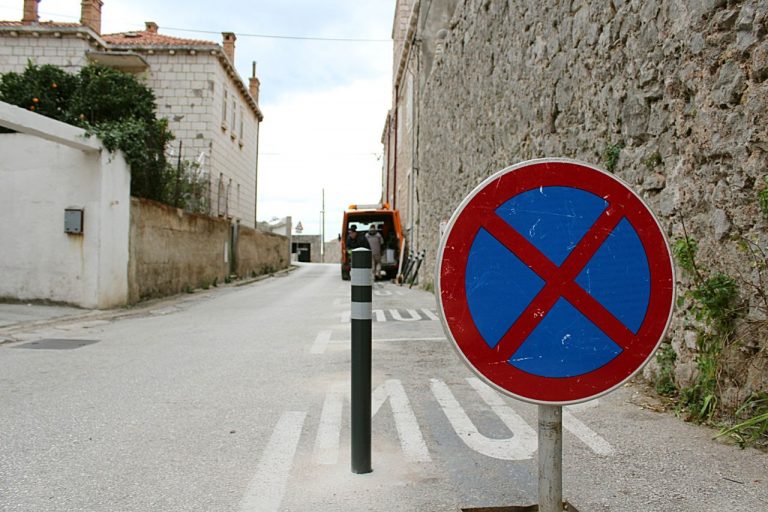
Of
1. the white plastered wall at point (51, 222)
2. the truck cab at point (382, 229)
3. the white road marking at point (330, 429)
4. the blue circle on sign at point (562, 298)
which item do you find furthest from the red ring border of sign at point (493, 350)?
the truck cab at point (382, 229)

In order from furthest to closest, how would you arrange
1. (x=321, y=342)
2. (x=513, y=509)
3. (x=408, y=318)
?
(x=408, y=318) → (x=321, y=342) → (x=513, y=509)

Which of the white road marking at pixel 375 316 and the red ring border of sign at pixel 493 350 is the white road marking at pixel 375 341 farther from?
the red ring border of sign at pixel 493 350

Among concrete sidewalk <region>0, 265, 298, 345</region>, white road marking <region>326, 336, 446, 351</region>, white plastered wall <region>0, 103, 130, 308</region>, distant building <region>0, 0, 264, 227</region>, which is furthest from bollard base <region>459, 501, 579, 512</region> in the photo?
distant building <region>0, 0, 264, 227</region>

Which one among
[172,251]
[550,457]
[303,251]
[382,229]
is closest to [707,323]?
[550,457]

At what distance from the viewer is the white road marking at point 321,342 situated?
21.4ft

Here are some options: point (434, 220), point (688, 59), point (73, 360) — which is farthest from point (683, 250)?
point (434, 220)

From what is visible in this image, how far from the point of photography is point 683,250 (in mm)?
3971

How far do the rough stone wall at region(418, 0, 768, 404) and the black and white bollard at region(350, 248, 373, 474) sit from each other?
217 cm

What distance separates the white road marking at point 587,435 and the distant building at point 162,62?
19.2 metres

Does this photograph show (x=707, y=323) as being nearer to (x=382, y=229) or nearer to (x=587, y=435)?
(x=587, y=435)

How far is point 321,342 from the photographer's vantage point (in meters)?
7.05

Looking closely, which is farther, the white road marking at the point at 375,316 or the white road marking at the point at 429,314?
the white road marking at the point at 429,314

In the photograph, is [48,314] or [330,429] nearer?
[330,429]

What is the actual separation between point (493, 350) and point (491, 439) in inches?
65.5
